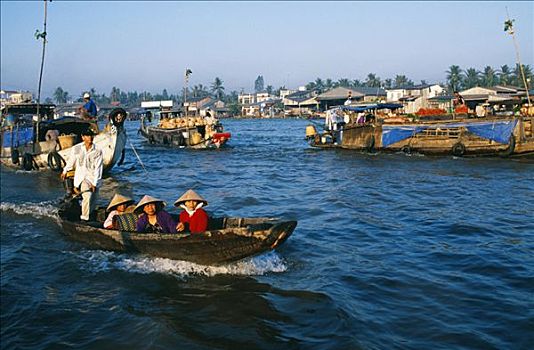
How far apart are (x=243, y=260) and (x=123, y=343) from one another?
238 cm

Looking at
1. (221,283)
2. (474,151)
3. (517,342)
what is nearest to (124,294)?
(221,283)

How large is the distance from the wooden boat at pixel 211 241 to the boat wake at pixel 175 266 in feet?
0.47

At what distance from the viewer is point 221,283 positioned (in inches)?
295

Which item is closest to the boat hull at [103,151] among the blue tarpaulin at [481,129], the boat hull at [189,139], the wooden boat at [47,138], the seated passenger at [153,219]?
the wooden boat at [47,138]

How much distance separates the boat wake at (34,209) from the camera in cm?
1304

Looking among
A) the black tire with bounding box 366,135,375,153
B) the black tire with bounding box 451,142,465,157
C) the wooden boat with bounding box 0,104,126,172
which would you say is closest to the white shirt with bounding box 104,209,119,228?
the wooden boat with bounding box 0,104,126,172

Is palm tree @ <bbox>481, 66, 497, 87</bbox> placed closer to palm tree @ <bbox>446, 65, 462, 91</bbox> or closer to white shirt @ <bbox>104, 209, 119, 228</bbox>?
palm tree @ <bbox>446, 65, 462, 91</bbox>

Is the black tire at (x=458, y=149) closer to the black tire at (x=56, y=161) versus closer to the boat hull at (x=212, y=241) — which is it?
the boat hull at (x=212, y=241)

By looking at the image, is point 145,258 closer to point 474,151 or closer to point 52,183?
point 52,183

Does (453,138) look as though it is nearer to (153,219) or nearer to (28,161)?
(153,219)

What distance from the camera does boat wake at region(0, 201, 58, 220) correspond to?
42.8ft

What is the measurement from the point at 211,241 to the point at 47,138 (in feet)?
55.1

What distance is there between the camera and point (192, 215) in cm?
773

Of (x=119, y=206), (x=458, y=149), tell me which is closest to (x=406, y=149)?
(x=458, y=149)
